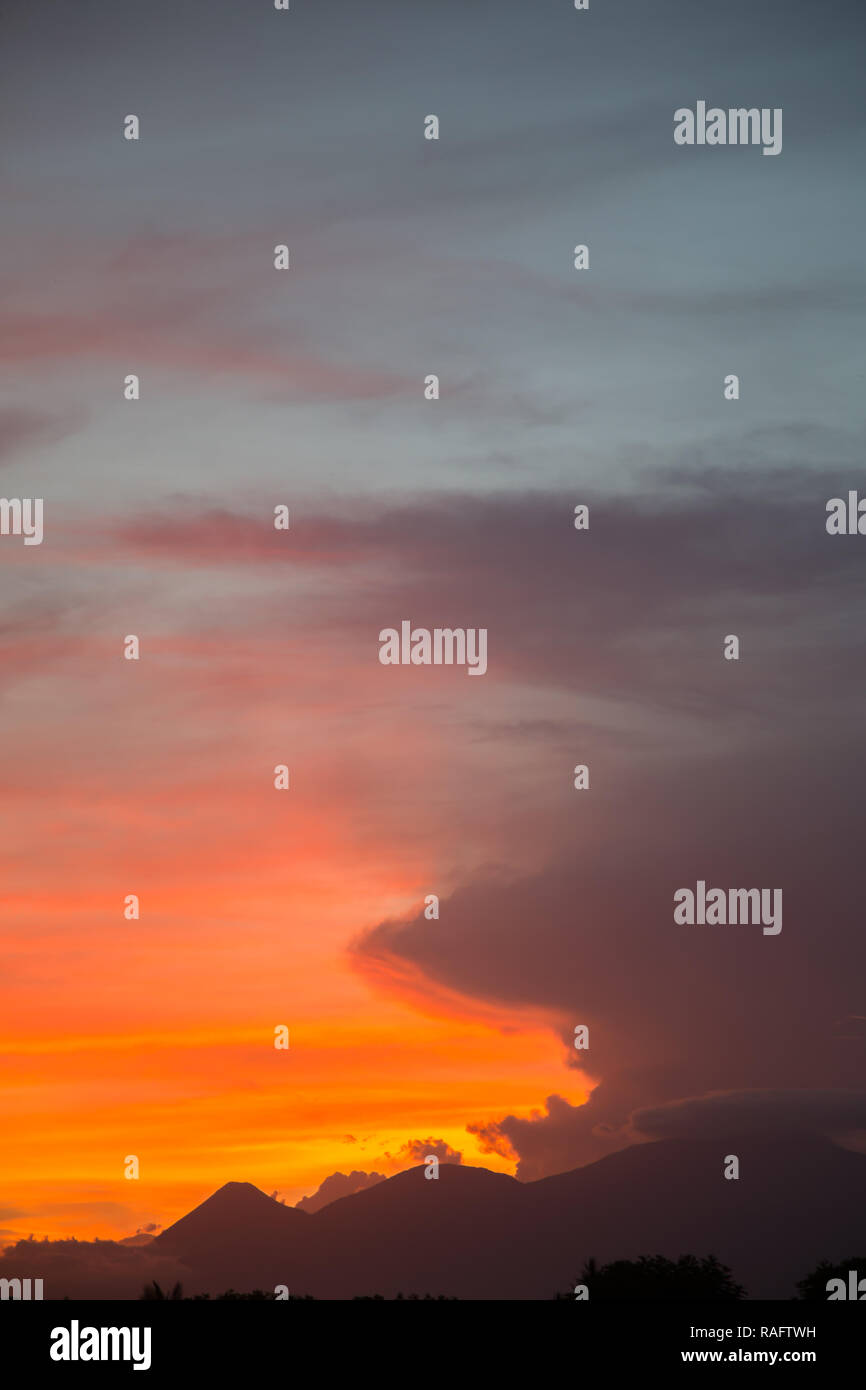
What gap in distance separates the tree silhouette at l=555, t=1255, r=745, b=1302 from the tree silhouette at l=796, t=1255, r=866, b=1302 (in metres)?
6.06

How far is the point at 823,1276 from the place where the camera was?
11238cm

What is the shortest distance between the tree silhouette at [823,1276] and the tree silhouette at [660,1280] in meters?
6.06

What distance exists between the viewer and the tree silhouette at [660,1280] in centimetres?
11300

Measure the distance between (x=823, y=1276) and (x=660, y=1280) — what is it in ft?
42.2

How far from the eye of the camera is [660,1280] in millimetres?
115125

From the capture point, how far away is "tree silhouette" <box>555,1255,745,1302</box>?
113m

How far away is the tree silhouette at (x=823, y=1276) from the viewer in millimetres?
108062
